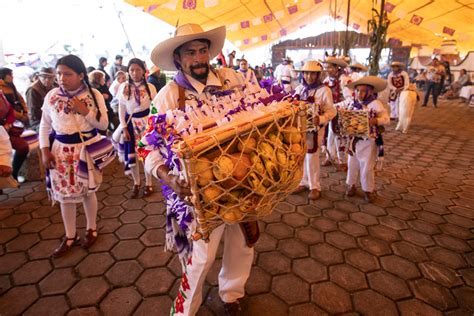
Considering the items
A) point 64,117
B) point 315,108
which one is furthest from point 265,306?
point 315,108

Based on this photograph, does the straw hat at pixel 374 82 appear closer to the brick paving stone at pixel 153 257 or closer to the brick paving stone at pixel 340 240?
the brick paving stone at pixel 340 240

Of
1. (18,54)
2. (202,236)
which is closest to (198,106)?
(202,236)

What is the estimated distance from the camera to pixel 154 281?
8.47ft

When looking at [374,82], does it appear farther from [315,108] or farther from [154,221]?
[154,221]

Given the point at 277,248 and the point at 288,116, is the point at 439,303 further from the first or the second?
the point at 288,116

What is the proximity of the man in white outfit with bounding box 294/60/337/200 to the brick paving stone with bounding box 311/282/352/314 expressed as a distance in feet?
6.01

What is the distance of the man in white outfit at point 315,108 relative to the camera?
3879 millimetres

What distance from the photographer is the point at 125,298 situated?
2.39 m

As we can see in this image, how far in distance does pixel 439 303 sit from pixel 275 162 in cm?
215

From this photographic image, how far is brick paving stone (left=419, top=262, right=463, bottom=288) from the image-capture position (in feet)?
8.40

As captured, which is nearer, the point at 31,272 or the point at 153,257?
the point at 31,272

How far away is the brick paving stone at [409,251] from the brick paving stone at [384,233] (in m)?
0.10

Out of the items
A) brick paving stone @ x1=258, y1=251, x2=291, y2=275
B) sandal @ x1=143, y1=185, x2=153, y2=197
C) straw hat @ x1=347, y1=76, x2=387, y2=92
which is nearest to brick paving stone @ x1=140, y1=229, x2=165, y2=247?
sandal @ x1=143, y1=185, x2=153, y2=197

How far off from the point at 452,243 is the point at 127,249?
3602 millimetres
